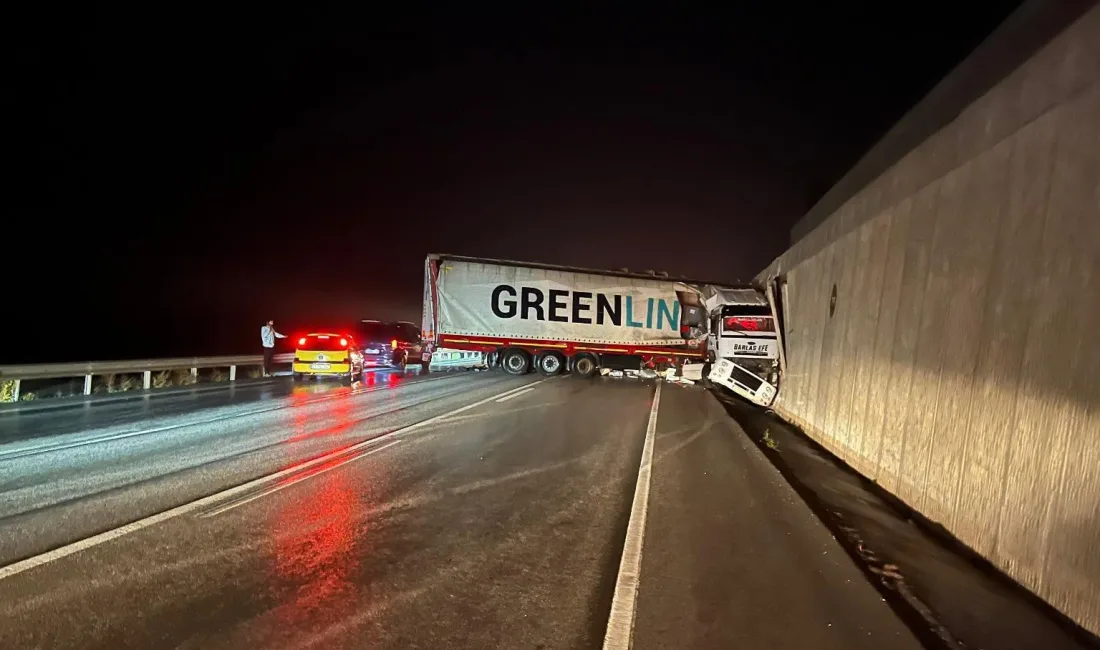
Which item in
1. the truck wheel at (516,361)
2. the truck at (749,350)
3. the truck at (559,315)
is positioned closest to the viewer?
the truck at (749,350)

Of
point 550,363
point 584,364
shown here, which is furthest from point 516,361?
point 584,364

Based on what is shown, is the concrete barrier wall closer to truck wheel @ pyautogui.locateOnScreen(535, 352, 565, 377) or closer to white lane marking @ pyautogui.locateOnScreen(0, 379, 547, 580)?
white lane marking @ pyautogui.locateOnScreen(0, 379, 547, 580)

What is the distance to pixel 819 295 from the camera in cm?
1471

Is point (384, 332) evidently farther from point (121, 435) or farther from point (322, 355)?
point (121, 435)

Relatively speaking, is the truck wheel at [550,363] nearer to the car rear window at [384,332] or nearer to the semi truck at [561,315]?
the semi truck at [561,315]

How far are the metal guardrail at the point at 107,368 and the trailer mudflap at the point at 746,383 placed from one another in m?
15.7

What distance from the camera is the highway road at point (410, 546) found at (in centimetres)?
433

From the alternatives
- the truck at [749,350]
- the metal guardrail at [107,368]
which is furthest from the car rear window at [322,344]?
the truck at [749,350]

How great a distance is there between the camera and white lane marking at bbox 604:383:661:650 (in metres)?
4.22

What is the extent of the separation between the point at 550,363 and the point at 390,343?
6.57 metres

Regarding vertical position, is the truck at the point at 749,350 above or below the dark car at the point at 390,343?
above

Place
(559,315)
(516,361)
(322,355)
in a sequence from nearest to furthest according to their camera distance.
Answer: (322,355)
(559,315)
(516,361)

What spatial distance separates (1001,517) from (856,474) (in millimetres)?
4581

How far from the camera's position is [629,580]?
523cm
